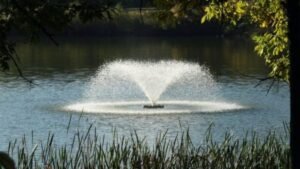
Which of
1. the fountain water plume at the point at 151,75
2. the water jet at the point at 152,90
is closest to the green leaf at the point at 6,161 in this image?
the water jet at the point at 152,90

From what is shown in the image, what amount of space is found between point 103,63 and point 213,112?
72.1ft

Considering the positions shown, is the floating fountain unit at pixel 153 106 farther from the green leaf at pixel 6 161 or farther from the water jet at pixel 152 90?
the green leaf at pixel 6 161

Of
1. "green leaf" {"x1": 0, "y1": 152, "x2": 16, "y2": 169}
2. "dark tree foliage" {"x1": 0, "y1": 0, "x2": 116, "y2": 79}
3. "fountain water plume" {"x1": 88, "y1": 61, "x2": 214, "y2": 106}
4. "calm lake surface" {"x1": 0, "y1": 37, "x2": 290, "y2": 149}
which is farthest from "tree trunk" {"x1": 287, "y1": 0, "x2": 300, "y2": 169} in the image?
"fountain water plume" {"x1": 88, "y1": 61, "x2": 214, "y2": 106}

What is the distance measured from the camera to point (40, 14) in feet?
21.2

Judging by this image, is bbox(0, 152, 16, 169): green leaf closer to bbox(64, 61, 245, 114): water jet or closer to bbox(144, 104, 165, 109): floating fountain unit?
bbox(64, 61, 245, 114): water jet

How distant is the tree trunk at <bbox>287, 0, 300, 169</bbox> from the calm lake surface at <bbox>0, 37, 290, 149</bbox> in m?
2.48

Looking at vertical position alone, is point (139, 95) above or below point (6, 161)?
below

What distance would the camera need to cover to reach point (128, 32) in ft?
229

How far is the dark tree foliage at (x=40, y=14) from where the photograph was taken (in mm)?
6398

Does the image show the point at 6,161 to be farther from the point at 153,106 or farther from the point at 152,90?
the point at 152,90

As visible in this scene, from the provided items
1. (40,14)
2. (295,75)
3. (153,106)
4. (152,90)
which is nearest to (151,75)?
(152,90)

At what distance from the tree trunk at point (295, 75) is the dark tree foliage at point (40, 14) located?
145cm

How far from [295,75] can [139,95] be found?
26005mm

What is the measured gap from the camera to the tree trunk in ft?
22.3
